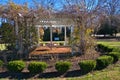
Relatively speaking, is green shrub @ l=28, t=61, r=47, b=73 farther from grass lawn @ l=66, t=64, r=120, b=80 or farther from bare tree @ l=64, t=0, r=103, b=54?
bare tree @ l=64, t=0, r=103, b=54

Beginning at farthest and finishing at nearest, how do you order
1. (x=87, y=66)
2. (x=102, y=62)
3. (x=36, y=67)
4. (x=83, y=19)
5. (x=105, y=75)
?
(x=83, y=19)
(x=102, y=62)
(x=87, y=66)
(x=36, y=67)
(x=105, y=75)

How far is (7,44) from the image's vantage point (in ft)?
64.5

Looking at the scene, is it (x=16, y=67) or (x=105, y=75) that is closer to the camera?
(x=105, y=75)

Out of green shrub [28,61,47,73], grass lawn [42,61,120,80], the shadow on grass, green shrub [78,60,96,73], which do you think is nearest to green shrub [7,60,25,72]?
the shadow on grass

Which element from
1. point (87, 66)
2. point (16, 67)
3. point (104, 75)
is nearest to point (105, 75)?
point (104, 75)

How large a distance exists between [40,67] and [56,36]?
21.1m

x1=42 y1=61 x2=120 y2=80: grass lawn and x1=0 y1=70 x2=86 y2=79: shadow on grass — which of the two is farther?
x1=0 y1=70 x2=86 y2=79: shadow on grass

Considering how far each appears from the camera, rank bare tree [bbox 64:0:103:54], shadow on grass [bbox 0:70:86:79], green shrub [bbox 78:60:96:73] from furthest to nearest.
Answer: bare tree [bbox 64:0:103:54] < green shrub [bbox 78:60:96:73] < shadow on grass [bbox 0:70:86:79]

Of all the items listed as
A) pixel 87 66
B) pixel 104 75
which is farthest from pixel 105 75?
pixel 87 66

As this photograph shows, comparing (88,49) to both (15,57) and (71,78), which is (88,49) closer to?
(15,57)

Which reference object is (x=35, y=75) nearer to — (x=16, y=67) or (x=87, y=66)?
(x=16, y=67)

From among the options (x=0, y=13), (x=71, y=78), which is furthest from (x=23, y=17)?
(x=71, y=78)

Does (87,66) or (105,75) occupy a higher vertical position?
(87,66)

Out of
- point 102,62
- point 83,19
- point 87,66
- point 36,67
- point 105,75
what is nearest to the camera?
point 105,75
